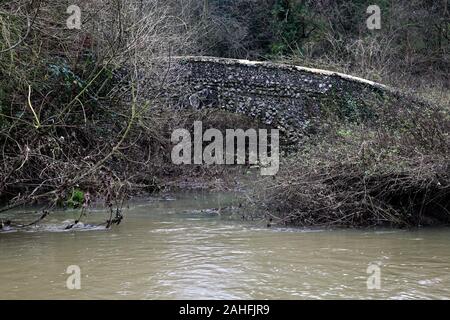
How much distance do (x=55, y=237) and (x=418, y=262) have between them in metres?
5.93

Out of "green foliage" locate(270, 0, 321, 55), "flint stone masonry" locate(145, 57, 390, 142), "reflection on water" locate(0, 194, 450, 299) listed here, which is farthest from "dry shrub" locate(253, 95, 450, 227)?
"green foliage" locate(270, 0, 321, 55)

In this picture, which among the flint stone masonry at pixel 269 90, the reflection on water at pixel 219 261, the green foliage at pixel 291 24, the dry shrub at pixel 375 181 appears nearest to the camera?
the reflection on water at pixel 219 261

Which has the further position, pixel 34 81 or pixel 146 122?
pixel 146 122

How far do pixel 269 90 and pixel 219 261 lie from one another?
39.6 feet

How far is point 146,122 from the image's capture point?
15.7m

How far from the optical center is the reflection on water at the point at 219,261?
7.93 m

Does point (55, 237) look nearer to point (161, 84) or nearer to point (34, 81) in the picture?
point (34, 81)

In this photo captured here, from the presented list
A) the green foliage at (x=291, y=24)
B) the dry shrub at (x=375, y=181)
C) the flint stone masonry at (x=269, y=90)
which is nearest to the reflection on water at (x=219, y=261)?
the dry shrub at (x=375, y=181)

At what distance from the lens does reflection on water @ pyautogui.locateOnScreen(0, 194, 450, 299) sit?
7.93 metres

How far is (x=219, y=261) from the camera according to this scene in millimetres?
9484

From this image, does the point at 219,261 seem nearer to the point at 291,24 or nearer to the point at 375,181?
the point at 375,181

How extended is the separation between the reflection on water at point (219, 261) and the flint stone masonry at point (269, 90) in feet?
27.5

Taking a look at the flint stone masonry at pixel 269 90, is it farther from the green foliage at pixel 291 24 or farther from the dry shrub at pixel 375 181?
the dry shrub at pixel 375 181

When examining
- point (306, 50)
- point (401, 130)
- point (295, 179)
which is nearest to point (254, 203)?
point (295, 179)
